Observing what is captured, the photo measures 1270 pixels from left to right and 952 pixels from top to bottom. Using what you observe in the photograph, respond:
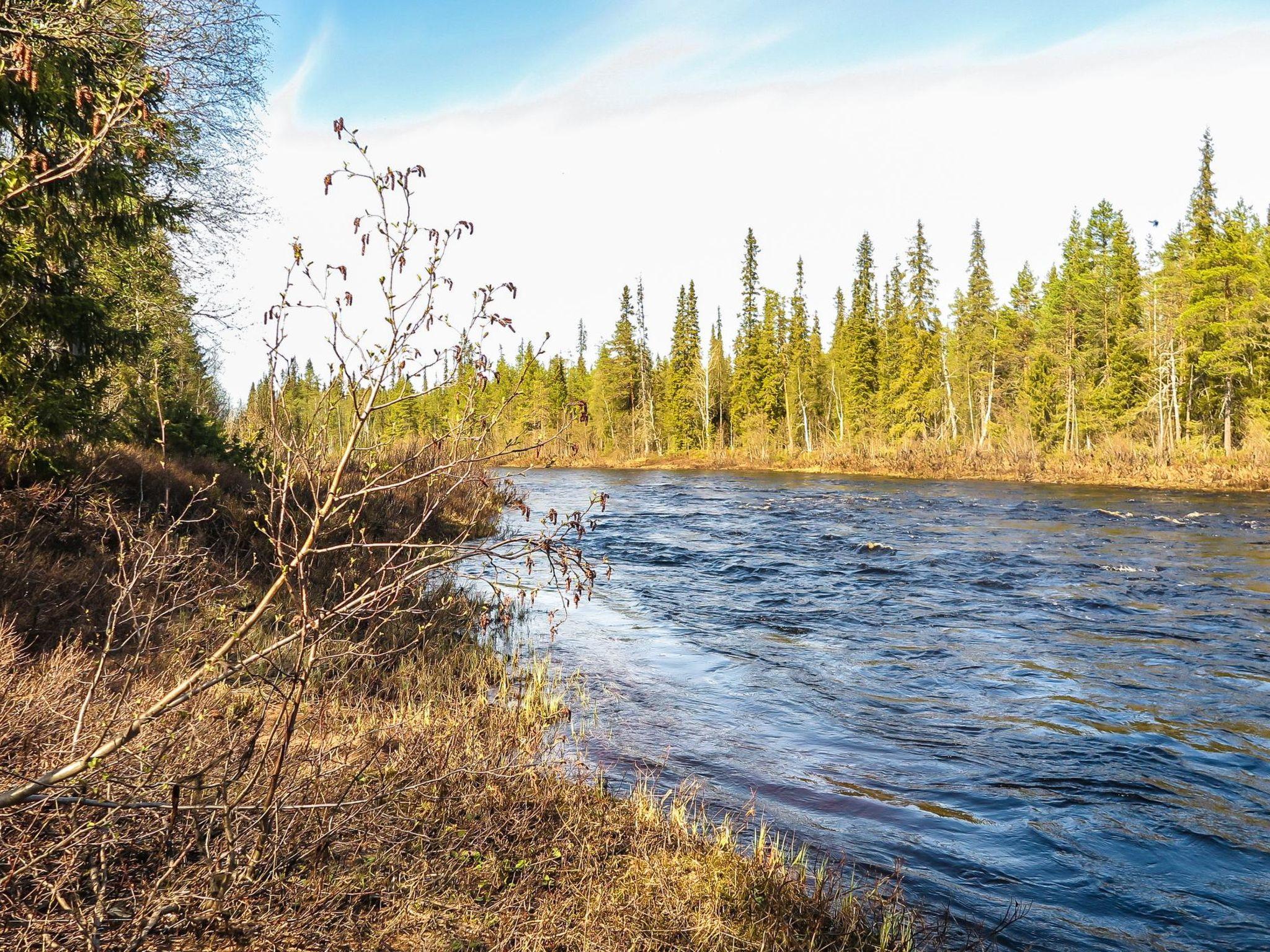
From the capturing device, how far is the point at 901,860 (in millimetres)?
5227

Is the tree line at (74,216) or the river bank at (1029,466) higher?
the tree line at (74,216)

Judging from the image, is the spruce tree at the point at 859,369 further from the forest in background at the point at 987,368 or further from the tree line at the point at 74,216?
the tree line at the point at 74,216

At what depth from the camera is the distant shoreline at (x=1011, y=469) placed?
33.3 m

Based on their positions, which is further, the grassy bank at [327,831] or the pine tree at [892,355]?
the pine tree at [892,355]

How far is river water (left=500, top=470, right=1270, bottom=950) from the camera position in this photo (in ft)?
17.2

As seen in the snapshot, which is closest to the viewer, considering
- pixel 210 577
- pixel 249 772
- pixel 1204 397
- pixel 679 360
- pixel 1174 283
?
pixel 249 772

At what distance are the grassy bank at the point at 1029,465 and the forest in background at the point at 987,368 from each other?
1.18ft

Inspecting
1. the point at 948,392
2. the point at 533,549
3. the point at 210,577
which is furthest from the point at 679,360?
the point at 533,549

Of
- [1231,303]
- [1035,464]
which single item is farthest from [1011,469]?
[1231,303]

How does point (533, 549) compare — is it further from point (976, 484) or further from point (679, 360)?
point (679, 360)

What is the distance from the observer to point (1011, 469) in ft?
139

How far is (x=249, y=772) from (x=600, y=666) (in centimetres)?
601

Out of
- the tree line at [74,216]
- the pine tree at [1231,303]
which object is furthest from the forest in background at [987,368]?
the tree line at [74,216]

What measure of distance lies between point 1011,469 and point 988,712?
1488 inches
